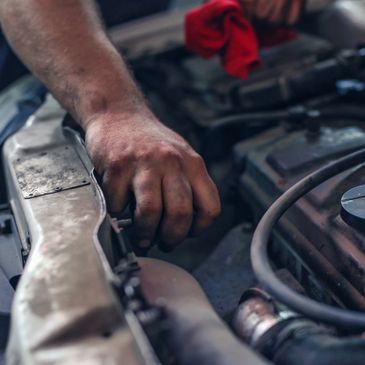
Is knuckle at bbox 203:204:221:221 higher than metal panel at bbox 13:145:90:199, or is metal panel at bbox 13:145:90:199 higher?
metal panel at bbox 13:145:90:199

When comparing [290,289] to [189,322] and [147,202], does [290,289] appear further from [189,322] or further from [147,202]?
[147,202]

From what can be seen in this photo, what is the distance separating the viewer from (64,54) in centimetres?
115

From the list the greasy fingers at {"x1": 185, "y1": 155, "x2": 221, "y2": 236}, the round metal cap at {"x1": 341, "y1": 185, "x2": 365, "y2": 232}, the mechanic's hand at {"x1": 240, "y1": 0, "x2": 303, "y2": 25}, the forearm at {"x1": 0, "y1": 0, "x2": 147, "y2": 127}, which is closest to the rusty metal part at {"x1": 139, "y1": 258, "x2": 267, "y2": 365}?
the greasy fingers at {"x1": 185, "y1": 155, "x2": 221, "y2": 236}

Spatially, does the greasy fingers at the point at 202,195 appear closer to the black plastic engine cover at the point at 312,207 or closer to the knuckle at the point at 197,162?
the knuckle at the point at 197,162

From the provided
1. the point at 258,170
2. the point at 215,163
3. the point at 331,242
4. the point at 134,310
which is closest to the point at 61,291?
the point at 134,310

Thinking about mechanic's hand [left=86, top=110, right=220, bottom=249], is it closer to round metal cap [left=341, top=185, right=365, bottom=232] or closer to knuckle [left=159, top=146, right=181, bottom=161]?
knuckle [left=159, top=146, right=181, bottom=161]

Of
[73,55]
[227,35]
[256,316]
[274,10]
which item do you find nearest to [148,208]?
[256,316]

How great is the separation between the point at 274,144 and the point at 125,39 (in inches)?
23.8

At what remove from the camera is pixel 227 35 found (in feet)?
4.33

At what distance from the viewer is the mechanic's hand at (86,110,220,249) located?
887 millimetres

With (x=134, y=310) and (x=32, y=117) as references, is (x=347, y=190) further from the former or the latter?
(x=32, y=117)

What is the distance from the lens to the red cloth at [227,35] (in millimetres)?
1317

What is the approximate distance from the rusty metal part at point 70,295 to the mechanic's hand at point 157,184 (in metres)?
0.04

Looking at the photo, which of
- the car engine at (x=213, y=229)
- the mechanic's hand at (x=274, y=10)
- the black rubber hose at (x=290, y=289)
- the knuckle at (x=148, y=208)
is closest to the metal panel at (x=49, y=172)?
the car engine at (x=213, y=229)
